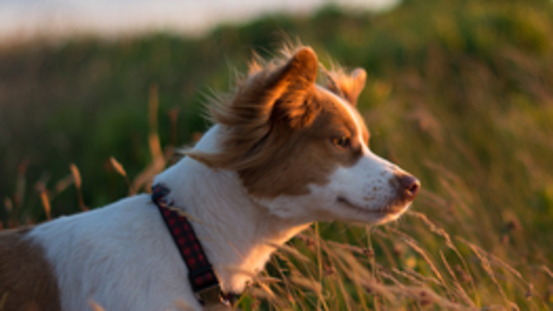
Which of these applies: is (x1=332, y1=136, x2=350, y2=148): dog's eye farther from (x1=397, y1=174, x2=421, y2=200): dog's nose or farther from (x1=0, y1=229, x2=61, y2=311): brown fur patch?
(x1=0, y1=229, x2=61, y2=311): brown fur patch

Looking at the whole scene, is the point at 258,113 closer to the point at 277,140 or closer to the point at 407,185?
the point at 277,140

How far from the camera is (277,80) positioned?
1966mm

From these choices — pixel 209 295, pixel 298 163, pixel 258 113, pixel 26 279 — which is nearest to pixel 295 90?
pixel 258 113

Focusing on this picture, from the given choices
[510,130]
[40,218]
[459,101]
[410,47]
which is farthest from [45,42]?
[510,130]

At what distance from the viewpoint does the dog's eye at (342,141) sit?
2.18 metres

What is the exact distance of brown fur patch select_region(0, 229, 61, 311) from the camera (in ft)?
6.34

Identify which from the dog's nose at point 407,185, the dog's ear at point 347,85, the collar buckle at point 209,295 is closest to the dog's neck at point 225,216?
the collar buckle at point 209,295

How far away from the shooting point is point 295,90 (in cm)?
211

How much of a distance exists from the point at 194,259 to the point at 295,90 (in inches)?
35.2

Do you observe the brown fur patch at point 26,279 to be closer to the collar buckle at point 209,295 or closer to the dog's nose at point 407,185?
the collar buckle at point 209,295

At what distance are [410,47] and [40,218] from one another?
596 cm

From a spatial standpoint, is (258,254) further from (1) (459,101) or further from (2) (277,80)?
(1) (459,101)

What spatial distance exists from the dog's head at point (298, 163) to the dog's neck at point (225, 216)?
0.26 feet

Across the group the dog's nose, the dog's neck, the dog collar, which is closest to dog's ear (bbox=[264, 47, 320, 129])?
the dog's neck
